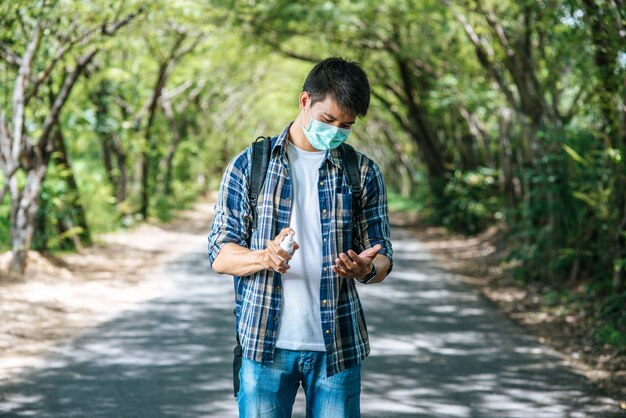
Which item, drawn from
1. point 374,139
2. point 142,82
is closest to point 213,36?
point 142,82

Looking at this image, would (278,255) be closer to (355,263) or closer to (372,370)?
(355,263)

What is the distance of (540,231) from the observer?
11.4 meters

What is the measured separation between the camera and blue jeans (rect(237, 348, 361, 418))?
305 centimetres

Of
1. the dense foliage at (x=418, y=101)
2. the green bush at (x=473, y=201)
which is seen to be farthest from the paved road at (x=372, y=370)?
the green bush at (x=473, y=201)

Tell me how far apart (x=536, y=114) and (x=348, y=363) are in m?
9.66

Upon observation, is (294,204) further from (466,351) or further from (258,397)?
(466,351)

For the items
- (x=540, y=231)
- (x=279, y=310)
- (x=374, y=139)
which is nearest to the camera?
(x=279, y=310)

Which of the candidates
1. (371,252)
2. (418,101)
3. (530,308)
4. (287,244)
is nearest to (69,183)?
(530,308)

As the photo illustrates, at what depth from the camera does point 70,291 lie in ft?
37.4

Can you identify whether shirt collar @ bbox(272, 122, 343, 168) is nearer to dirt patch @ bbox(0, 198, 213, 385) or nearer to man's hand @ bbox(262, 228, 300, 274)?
man's hand @ bbox(262, 228, 300, 274)

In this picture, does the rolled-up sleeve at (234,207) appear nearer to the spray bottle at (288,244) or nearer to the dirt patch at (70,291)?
the spray bottle at (288,244)

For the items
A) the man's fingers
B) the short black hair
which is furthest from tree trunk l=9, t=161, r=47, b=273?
the man's fingers

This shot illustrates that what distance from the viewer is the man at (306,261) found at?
9.92ft

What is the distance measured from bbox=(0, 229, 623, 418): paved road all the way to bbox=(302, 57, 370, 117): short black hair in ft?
11.2
